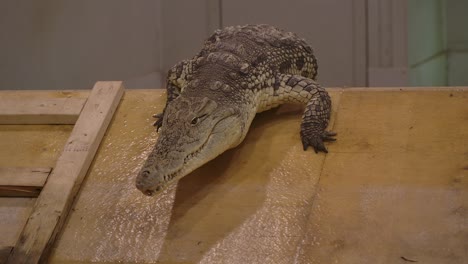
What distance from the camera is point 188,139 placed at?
2.19m

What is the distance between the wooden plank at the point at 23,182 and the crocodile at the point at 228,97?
0.51m

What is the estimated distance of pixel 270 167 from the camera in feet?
7.87

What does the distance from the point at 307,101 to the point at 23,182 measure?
1180 millimetres

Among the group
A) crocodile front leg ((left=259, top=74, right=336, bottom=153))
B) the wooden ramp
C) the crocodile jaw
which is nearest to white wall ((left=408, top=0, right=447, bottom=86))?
the wooden ramp

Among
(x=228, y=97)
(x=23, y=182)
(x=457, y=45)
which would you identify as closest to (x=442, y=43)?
(x=457, y=45)

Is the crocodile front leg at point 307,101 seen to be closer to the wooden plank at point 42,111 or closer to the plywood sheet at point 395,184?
the plywood sheet at point 395,184

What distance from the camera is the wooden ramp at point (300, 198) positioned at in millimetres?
1992

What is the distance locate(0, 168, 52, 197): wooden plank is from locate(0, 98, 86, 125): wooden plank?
1.26ft

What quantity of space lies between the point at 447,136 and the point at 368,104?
0.41 m

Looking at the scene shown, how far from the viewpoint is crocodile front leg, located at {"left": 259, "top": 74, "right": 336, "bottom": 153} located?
2.49 meters

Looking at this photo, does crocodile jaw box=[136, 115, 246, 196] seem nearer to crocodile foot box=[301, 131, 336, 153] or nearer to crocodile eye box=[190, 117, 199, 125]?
crocodile eye box=[190, 117, 199, 125]

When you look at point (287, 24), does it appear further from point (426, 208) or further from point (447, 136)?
point (426, 208)

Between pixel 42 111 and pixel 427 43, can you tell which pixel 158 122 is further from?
pixel 427 43

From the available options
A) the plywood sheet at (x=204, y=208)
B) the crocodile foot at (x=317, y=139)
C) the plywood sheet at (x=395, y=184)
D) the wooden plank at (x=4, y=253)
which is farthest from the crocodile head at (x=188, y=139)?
the wooden plank at (x=4, y=253)
